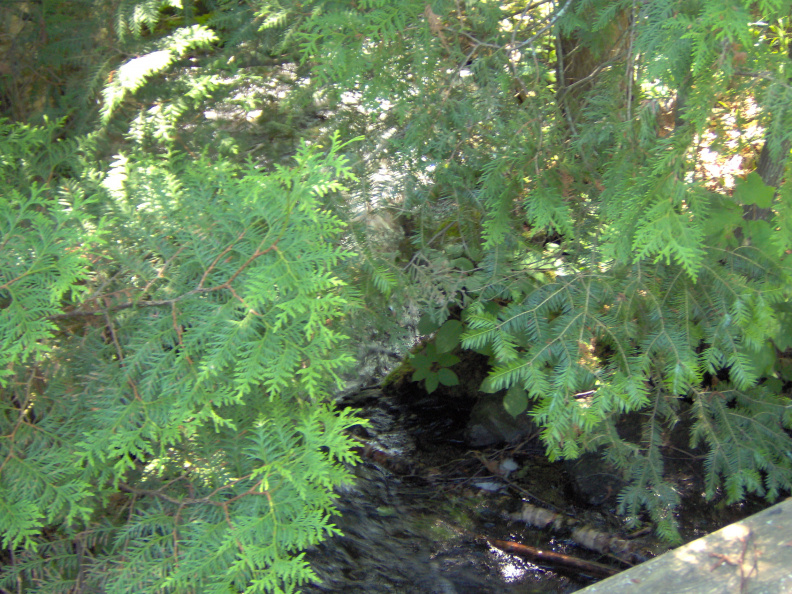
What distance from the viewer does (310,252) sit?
2.00m

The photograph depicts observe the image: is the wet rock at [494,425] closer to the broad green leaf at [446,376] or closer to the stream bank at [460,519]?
the stream bank at [460,519]

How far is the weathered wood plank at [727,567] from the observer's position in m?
2.20

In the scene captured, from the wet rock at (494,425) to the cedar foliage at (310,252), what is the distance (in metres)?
1.21

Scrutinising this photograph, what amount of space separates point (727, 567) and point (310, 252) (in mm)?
2133

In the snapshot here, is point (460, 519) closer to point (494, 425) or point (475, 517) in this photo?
point (475, 517)

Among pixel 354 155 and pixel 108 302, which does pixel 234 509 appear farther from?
pixel 354 155

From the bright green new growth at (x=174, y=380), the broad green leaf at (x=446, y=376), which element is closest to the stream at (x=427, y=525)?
the broad green leaf at (x=446, y=376)

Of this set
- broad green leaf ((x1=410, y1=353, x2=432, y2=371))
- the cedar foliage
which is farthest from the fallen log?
broad green leaf ((x1=410, y1=353, x2=432, y2=371))

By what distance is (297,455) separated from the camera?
81.5 inches

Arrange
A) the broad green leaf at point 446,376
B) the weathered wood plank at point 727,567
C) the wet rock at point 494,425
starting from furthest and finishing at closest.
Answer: the wet rock at point 494,425 → the broad green leaf at point 446,376 → the weathered wood plank at point 727,567

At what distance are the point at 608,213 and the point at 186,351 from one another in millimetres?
1742

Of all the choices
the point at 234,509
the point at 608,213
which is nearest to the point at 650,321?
the point at 608,213

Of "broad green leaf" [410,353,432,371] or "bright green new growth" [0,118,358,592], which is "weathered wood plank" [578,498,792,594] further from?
"broad green leaf" [410,353,432,371]

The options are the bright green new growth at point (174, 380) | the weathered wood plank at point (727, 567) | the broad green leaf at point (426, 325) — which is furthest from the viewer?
the broad green leaf at point (426, 325)
